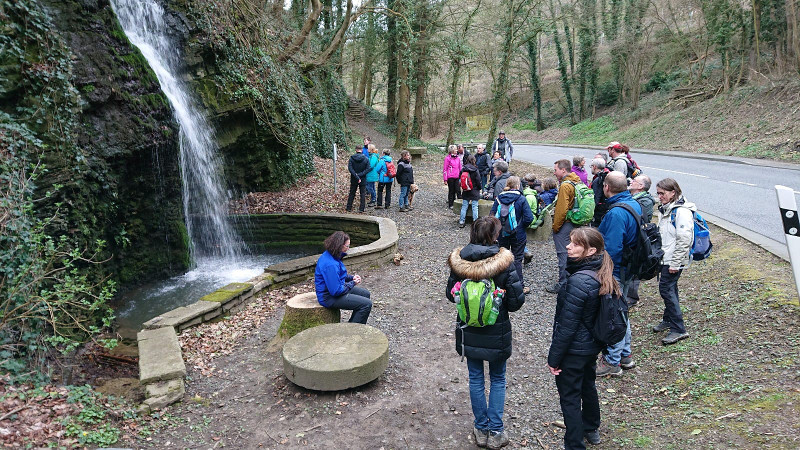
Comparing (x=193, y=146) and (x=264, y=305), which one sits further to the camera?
(x=193, y=146)

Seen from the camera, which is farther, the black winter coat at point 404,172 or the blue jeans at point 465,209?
the black winter coat at point 404,172

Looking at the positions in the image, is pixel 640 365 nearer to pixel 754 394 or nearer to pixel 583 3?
pixel 754 394

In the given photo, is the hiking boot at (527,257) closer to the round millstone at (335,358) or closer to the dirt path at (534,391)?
the dirt path at (534,391)

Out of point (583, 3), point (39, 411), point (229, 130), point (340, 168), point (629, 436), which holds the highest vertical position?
point (583, 3)

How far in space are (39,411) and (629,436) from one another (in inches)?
200

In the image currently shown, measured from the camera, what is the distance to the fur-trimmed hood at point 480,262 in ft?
12.1

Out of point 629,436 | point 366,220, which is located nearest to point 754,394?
point 629,436

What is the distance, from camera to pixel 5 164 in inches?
226

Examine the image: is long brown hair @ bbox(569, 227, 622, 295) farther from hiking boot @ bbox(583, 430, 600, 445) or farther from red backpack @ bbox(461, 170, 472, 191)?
red backpack @ bbox(461, 170, 472, 191)

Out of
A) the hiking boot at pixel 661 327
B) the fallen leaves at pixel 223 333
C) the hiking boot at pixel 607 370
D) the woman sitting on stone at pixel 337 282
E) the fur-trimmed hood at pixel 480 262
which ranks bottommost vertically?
the hiking boot at pixel 607 370

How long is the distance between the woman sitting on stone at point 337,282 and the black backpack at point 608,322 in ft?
9.20

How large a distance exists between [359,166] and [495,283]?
8588 mm

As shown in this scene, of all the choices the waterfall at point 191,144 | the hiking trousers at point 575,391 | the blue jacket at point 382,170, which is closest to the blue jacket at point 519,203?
the hiking trousers at point 575,391

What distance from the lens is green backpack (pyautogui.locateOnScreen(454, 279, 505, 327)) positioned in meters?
3.65
